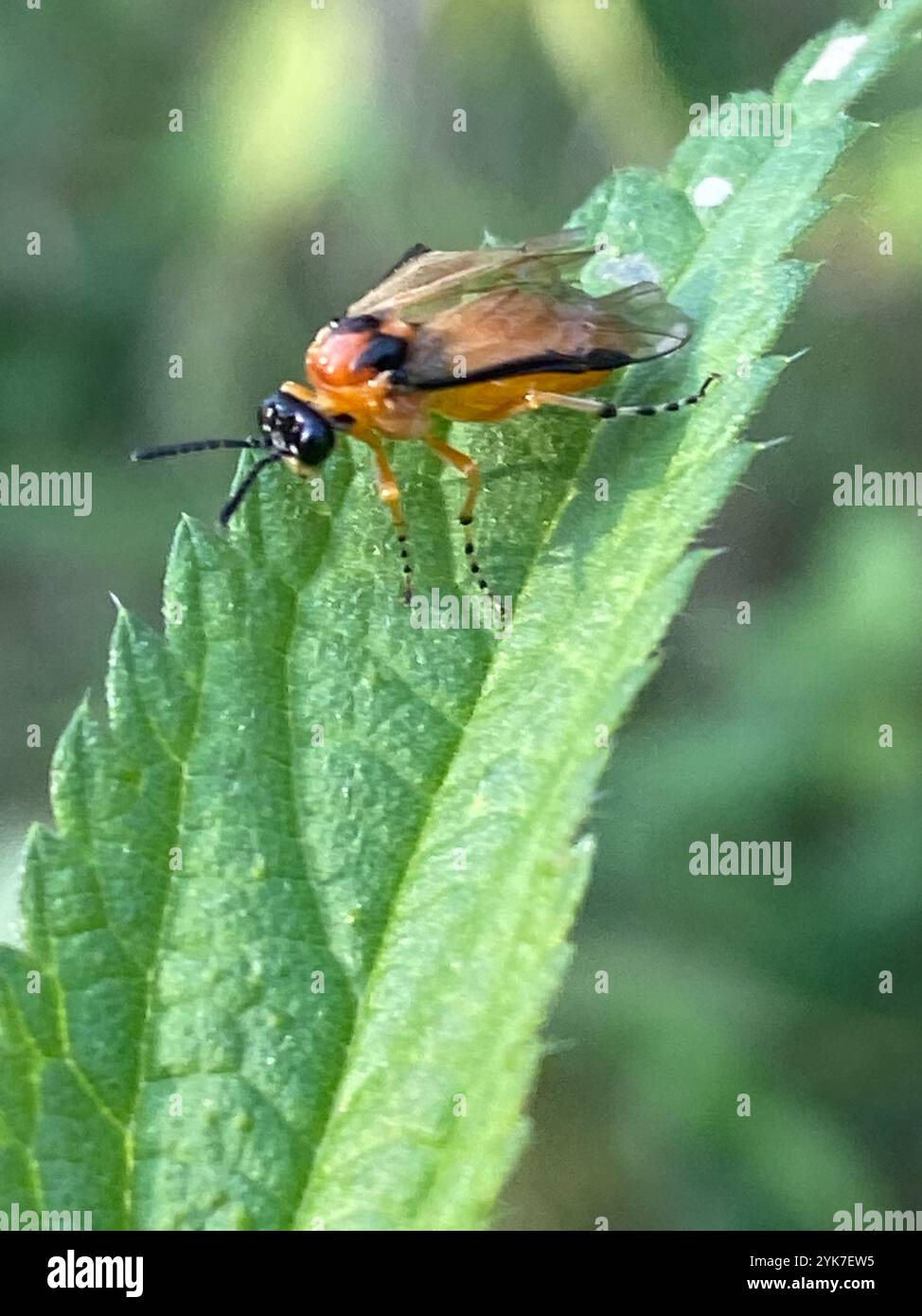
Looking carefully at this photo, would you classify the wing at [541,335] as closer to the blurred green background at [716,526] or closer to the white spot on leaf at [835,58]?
the white spot on leaf at [835,58]

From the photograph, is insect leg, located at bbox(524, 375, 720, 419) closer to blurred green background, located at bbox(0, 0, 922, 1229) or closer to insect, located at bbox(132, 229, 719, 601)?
insect, located at bbox(132, 229, 719, 601)

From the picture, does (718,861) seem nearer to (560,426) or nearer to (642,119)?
(560,426)

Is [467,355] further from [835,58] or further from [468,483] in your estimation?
[835,58]

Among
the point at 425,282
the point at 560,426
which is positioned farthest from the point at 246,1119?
the point at 425,282

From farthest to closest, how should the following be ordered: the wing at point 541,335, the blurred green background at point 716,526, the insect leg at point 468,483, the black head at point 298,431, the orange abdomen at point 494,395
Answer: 1. the blurred green background at point 716,526
2. the orange abdomen at point 494,395
3. the black head at point 298,431
4. the wing at point 541,335
5. the insect leg at point 468,483

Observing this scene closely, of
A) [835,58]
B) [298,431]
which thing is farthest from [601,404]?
[835,58]

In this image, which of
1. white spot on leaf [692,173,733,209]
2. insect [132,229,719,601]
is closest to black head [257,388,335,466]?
insect [132,229,719,601]

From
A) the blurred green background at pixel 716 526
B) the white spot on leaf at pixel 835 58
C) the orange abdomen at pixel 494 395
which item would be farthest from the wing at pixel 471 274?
the blurred green background at pixel 716 526
